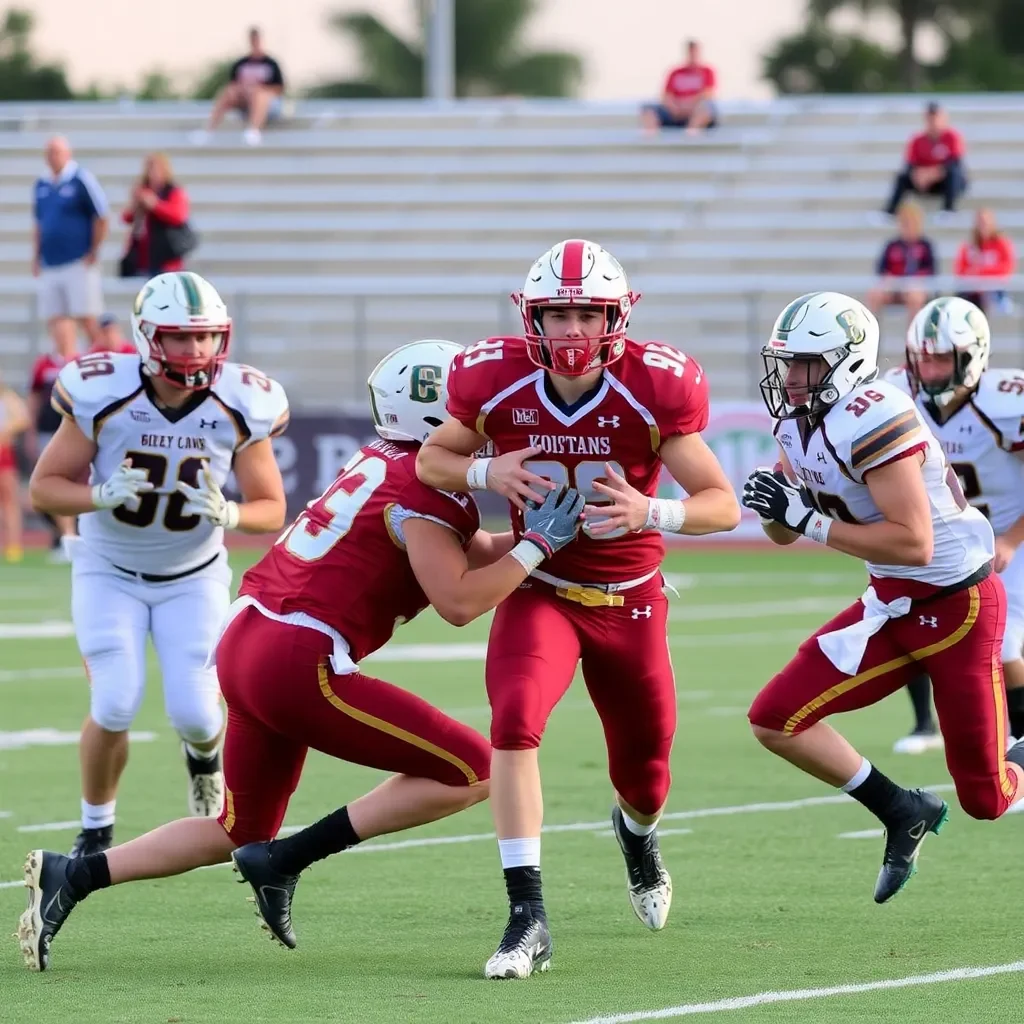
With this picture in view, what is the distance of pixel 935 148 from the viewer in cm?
1938

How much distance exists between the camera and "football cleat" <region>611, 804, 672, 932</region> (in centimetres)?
534

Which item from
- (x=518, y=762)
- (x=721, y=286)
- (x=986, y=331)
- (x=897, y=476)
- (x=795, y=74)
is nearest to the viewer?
(x=518, y=762)

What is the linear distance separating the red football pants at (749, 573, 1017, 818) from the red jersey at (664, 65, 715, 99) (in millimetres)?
16847

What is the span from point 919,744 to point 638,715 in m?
3.43

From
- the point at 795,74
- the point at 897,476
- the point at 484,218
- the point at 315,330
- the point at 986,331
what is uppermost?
the point at 795,74

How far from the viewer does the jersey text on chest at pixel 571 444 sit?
198 inches

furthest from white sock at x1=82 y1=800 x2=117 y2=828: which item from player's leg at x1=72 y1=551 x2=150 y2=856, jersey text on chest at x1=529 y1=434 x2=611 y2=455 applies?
jersey text on chest at x1=529 y1=434 x2=611 y2=455

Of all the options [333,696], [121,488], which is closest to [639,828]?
[333,696]

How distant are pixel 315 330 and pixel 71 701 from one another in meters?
10.7

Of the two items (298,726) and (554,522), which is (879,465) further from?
(298,726)

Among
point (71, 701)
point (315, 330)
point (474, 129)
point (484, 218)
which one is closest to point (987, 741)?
point (71, 701)

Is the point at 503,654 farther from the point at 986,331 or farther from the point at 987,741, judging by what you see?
the point at 986,331

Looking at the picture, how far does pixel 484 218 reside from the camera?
71.8ft

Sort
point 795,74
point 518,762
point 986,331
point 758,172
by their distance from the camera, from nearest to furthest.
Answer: point 518,762
point 986,331
point 758,172
point 795,74
